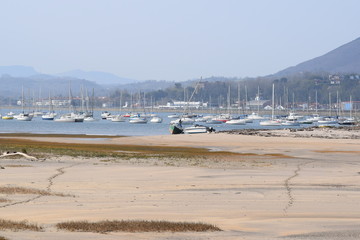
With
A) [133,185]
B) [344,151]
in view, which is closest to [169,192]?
[133,185]

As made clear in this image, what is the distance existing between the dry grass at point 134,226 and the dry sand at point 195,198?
13.6 inches

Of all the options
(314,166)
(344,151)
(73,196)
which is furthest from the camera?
(344,151)

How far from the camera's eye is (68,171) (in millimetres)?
29938

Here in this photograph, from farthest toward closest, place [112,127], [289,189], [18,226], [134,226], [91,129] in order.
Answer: [112,127] → [91,129] → [289,189] → [134,226] → [18,226]

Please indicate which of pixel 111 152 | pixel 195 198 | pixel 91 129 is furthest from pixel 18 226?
pixel 91 129

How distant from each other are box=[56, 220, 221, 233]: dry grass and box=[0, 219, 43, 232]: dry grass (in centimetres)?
51

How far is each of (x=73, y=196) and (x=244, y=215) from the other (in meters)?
5.53

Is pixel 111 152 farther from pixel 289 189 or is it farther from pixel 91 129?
pixel 91 129

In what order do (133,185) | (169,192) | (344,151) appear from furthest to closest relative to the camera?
(344,151), (133,185), (169,192)

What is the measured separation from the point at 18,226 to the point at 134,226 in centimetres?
239

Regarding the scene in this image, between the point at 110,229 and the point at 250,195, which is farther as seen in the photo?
the point at 250,195

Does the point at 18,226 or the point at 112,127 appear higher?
the point at 18,226

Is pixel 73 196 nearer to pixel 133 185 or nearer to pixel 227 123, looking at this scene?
pixel 133 185

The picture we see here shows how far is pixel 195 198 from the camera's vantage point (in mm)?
21766
